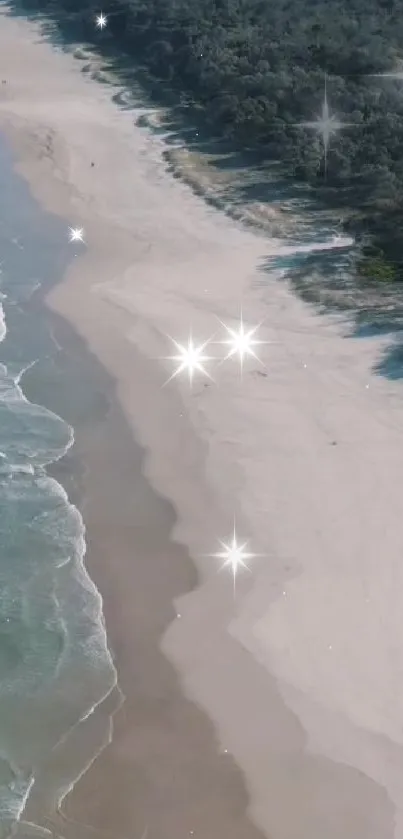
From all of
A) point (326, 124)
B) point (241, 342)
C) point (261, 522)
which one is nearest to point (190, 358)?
point (241, 342)

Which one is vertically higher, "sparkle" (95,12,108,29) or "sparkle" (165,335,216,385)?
"sparkle" (95,12,108,29)

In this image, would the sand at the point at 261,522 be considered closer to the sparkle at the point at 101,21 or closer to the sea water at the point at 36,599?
the sea water at the point at 36,599

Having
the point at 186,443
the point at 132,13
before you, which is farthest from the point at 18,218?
the point at 132,13

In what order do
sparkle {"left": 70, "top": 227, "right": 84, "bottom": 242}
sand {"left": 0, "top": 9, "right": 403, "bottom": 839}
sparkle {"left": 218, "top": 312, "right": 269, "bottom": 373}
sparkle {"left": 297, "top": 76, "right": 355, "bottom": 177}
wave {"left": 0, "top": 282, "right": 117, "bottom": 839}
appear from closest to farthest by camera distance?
sand {"left": 0, "top": 9, "right": 403, "bottom": 839} → wave {"left": 0, "top": 282, "right": 117, "bottom": 839} → sparkle {"left": 218, "top": 312, "right": 269, "bottom": 373} → sparkle {"left": 70, "top": 227, "right": 84, "bottom": 242} → sparkle {"left": 297, "top": 76, "right": 355, "bottom": 177}

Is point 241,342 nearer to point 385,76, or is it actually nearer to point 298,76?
point 298,76

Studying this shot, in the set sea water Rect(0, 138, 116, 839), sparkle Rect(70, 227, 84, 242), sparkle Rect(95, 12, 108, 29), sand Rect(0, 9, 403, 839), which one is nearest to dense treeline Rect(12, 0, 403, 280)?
sparkle Rect(95, 12, 108, 29)

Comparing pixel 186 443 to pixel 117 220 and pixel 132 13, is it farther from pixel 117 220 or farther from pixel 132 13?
pixel 132 13

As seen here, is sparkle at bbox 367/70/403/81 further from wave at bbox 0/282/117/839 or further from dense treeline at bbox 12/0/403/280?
wave at bbox 0/282/117/839
